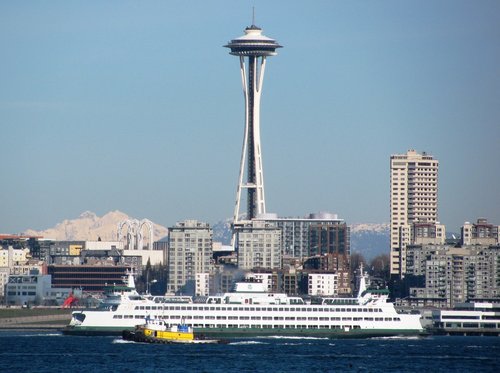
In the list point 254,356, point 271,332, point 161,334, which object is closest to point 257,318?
point 271,332

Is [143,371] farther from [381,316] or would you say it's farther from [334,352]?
[381,316]

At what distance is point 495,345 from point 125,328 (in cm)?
3399

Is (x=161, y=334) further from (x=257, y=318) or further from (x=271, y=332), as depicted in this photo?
(x=257, y=318)

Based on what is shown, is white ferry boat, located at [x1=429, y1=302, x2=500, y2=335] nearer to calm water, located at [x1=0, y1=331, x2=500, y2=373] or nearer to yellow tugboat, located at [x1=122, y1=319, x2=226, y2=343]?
calm water, located at [x1=0, y1=331, x2=500, y2=373]

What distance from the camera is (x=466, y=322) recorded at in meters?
193

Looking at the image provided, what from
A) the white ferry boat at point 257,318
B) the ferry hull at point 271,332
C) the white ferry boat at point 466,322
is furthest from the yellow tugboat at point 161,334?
the white ferry boat at point 466,322

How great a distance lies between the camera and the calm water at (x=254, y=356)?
118 metres

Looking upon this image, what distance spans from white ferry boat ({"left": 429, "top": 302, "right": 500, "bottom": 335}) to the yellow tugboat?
48.3 meters

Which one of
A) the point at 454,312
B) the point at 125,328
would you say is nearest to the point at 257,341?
the point at 125,328

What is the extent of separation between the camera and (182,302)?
541 feet

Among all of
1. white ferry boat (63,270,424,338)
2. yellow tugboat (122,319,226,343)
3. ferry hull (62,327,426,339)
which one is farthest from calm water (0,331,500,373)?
white ferry boat (63,270,424,338)

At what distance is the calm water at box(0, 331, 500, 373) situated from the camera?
4648 inches

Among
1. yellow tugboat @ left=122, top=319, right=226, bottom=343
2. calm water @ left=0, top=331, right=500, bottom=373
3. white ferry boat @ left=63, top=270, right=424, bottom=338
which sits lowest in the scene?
calm water @ left=0, top=331, right=500, bottom=373

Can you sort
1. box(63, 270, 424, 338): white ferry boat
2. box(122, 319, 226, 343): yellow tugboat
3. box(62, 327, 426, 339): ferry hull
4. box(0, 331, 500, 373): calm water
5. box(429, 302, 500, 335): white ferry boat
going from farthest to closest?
box(429, 302, 500, 335): white ferry boat, box(63, 270, 424, 338): white ferry boat, box(62, 327, 426, 339): ferry hull, box(122, 319, 226, 343): yellow tugboat, box(0, 331, 500, 373): calm water
